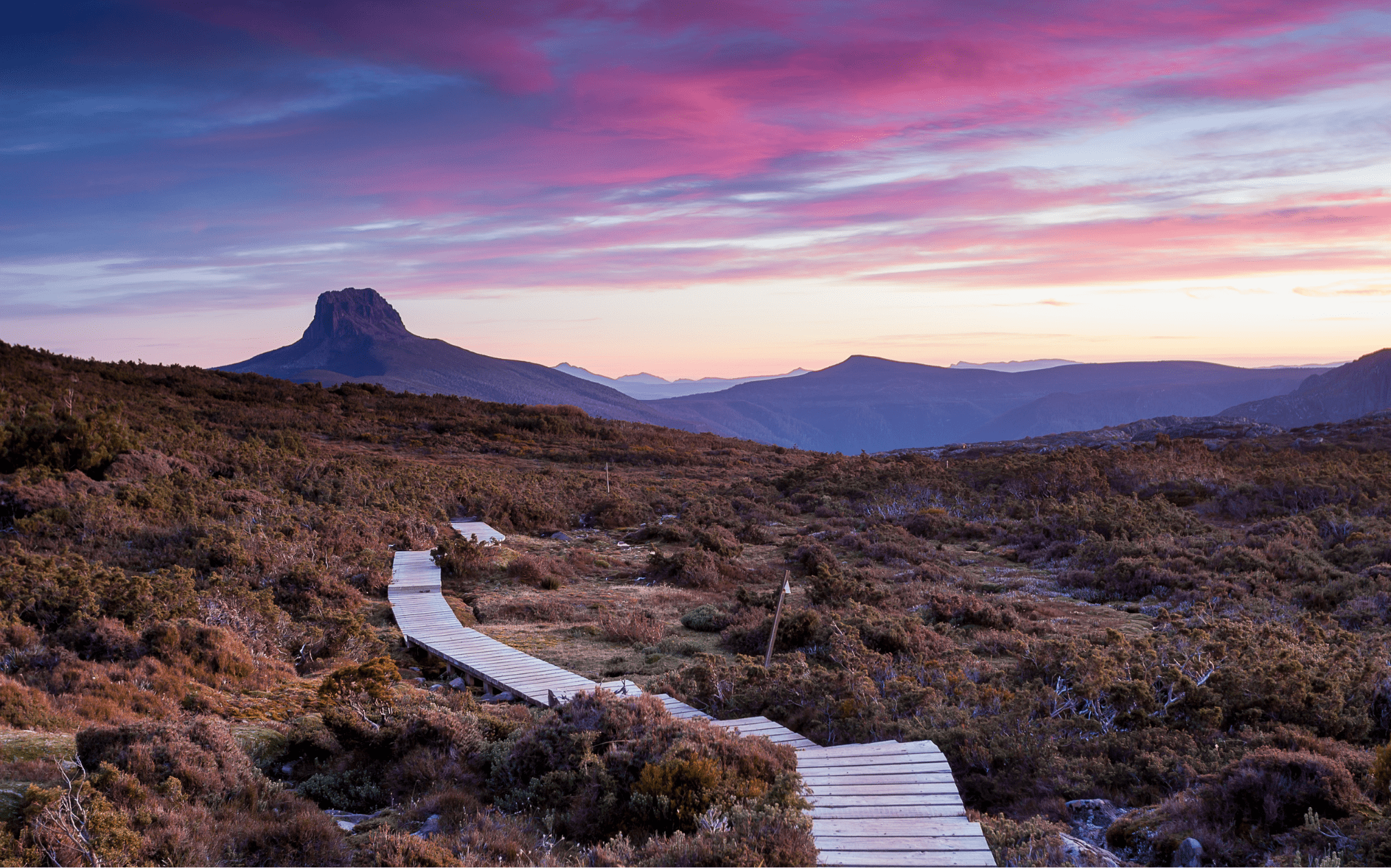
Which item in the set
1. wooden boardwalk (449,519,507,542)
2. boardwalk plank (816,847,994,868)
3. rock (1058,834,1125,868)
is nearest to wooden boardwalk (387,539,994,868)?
boardwalk plank (816,847,994,868)

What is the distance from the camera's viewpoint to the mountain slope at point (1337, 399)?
400 feet

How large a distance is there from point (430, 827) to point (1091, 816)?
4513mm

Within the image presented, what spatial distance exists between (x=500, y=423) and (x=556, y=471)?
1750cm

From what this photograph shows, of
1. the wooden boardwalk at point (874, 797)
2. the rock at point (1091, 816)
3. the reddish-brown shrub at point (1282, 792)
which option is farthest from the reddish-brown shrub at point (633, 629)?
the reddish-brown shrub at point (1282, 792)

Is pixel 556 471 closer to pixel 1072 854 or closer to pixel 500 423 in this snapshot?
pixel 500 423

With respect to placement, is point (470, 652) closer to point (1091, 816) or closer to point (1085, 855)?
point (1091, 816)

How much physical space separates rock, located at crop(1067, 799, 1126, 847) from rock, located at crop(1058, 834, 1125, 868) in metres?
0.40

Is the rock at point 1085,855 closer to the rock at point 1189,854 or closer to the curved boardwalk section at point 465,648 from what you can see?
the rock at point 1189,854

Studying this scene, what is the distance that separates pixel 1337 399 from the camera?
130 m

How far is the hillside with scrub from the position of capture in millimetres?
5047

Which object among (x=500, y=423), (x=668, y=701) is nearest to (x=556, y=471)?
(x=500, y=423)

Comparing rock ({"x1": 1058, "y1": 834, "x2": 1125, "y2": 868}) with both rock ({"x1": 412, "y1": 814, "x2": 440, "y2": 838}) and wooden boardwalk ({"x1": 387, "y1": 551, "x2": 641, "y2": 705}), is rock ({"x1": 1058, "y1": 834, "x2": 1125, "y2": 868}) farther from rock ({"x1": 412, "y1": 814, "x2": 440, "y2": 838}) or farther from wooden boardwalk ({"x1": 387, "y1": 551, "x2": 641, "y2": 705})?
rock ({"x1": 412, "y1": 814, "x2": 440, "y2": 838})

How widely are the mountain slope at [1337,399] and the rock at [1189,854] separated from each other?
13418 centimetres

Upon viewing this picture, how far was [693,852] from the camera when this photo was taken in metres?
4.35
